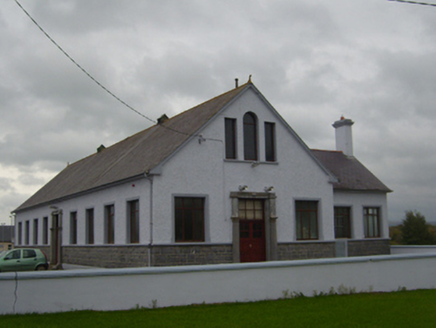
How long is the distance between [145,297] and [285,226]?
404 inches

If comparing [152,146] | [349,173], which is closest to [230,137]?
[152,146]

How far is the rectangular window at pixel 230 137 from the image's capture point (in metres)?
21.3

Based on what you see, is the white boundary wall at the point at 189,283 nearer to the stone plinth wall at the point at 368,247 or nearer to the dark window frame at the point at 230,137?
the dark window frame at the point at 230,137

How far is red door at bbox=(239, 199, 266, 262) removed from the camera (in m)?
21.2

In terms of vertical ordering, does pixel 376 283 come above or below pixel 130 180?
below

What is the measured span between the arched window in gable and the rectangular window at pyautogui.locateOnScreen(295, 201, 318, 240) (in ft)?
9.78

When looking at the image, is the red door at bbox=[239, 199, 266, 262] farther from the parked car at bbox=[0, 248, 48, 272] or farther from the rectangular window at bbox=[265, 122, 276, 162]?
the parked car at bbox=[0, 248, 48, 272]

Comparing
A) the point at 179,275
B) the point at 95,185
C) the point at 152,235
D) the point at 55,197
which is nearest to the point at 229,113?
the point at 152,235

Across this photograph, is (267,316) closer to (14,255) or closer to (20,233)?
(14,255)

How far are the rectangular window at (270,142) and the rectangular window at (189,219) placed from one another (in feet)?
12.5

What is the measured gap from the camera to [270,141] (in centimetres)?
2248

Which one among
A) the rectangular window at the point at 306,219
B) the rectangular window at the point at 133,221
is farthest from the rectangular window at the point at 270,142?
the rectangular window at the point at 133,221

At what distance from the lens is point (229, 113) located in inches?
842

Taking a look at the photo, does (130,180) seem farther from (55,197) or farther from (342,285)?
(55,197)
